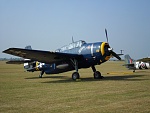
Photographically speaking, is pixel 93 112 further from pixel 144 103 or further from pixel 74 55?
pixel 74 55

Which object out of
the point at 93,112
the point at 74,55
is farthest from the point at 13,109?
the point at 74,55

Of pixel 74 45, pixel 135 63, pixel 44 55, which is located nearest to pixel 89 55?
pixel 74 45

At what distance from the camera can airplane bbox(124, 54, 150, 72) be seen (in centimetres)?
2888

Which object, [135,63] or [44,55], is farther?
[135,63]

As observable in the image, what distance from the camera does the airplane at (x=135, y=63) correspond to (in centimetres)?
2888

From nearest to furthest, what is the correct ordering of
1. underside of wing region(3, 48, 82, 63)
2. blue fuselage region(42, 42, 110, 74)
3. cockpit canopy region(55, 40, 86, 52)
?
underside of wing region(3, 48, 82, 63), blue fuselage region(42, 42, 110, 74), cockpit canopy region(55, 40, 86, 52)

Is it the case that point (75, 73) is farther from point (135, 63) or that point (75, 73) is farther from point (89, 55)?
point (135, 63)

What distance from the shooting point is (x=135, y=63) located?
29.9 meters

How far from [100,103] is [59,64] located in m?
10.4

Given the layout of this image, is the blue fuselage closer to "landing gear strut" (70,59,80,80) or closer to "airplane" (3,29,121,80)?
"airplane" (3,29,121,80)

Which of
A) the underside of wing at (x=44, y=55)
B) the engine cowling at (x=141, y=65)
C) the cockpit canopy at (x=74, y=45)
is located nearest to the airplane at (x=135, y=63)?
the engine cowling at (x=141, y=65)

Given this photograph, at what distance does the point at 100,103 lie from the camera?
6785 mm

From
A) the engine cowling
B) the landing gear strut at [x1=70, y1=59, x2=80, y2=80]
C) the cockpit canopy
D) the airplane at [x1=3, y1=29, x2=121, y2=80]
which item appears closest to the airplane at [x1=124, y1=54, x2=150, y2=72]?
the engine cowling

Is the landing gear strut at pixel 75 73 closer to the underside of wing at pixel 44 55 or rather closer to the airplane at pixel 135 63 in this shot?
the underside of wing at pixel 44 55
